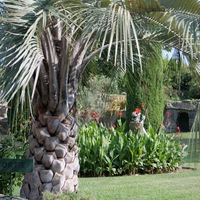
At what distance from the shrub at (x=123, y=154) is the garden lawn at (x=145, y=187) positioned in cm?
39

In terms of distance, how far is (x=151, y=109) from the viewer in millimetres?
14852

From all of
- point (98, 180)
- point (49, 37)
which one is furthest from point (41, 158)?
point (98, 180)

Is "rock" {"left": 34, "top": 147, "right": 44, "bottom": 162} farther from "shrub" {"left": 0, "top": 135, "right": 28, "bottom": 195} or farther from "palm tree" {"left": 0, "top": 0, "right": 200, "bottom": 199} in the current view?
"shrub" {"left": 0, "top": 135, "right": 28, "bottom": 195}

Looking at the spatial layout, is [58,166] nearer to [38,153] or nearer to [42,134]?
[38,153]

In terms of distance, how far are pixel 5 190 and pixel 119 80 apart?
274 cm

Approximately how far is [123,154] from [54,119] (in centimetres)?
519

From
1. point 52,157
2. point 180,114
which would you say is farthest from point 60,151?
point 180,114

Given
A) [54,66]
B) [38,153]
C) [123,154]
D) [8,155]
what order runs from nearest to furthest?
[54,66] < [38,153] < [8,155] < [123,154]

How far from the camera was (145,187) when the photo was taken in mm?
8961

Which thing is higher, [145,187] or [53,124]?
[53,124]

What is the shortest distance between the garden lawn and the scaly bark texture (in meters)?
1.17

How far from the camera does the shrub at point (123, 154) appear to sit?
428 inches

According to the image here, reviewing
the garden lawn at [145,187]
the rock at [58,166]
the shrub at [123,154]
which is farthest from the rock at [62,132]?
the shrub at [123,154]

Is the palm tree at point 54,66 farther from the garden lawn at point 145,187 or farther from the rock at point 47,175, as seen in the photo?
the garden lawn at point 145,187
